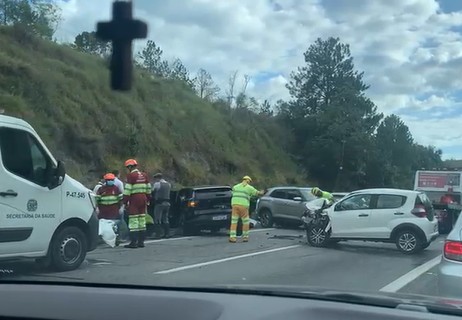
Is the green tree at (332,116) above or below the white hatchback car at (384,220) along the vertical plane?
above

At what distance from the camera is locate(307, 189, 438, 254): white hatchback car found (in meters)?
14.8

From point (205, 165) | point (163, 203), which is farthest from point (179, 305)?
point (205, 165)

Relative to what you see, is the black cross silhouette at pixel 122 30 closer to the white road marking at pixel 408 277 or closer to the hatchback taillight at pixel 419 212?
the white road marking at pixel 408 277

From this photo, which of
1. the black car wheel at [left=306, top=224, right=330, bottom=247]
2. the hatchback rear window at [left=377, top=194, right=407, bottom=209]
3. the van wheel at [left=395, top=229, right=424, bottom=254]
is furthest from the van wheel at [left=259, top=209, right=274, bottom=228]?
the van wheel at [left=395, top=229, right=424, bottom=254]

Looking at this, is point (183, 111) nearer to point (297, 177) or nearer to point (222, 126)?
point (222, 126)

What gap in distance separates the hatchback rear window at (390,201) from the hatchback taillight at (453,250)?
808 cm

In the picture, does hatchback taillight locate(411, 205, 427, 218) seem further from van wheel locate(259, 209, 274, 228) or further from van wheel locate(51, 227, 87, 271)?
van wheel locate(259, 209, 274, 228)

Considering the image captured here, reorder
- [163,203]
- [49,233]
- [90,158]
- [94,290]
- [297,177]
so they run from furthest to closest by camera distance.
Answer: [297,177]
[90,158]
[163,203]
[49,233]
[94,290]

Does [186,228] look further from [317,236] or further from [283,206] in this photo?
[283,206]

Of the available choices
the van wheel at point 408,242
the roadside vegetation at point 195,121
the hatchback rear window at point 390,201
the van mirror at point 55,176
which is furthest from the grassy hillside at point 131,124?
the van wheel at point 408,242

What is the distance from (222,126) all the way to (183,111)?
150 inches

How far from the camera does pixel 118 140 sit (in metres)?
23.9

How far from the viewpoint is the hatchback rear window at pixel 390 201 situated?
1512cm

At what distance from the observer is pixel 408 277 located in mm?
10734
